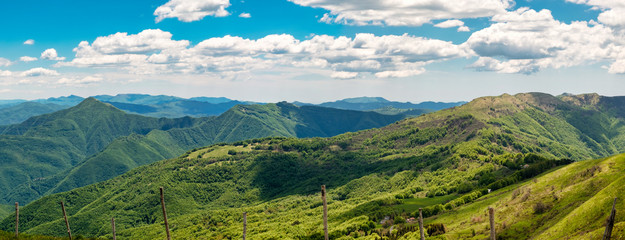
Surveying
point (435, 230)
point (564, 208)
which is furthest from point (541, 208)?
point (435, 230)

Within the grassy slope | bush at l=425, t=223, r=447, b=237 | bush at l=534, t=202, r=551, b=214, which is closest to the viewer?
the grassy slope

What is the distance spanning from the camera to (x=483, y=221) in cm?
18150

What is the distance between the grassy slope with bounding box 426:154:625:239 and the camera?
123m

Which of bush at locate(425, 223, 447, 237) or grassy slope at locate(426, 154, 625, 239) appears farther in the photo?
bush at locate(425, 223, 447, 237)

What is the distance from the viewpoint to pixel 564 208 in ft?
513

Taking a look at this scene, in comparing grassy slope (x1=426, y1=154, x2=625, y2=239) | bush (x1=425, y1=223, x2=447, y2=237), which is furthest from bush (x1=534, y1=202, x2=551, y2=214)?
bush (x1=425, y1=223, x2=447, y2=237)

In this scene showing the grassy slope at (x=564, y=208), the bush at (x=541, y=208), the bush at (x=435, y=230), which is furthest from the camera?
the bush at (x=435, y=230)

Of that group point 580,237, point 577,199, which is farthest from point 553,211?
point 580,237

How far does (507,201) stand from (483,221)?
82.1 feet

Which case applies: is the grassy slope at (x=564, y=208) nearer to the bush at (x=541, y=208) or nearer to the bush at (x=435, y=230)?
the bush at (x=541, y=208)

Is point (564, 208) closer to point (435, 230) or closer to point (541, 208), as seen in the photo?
point (541, 208)

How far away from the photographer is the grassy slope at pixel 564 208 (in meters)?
123

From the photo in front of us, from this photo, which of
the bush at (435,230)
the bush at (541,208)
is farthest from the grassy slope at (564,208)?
the bush at (435,230)

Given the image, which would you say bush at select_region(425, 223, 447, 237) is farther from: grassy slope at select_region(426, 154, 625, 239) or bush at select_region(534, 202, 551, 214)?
bush at select_region(534, 202, 551, 214)
